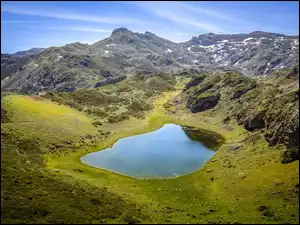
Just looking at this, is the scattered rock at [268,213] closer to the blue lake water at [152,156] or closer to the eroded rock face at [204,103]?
the blue lake water at [152,156]

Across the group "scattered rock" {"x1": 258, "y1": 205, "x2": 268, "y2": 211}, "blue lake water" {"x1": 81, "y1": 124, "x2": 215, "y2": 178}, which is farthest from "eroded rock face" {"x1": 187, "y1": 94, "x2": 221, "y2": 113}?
"scattered rock" {"x1": 258, "y1": 205, "x2": 268, "y2": 211}

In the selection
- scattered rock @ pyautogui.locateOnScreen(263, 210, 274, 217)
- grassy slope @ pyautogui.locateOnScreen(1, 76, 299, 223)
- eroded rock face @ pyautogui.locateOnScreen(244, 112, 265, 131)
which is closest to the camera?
grassy slope @ pyautogui.locateOnScreen(1, 76, 299, 223)

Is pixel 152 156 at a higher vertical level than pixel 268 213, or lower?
higher

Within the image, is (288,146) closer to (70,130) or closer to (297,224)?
(297,224)

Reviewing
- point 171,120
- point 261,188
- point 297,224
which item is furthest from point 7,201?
point 171,120

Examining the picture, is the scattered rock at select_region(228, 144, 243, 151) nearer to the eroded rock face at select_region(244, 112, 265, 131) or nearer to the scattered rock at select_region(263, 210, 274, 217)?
the eroded rock face at select_region(244, 112, 265, 131)

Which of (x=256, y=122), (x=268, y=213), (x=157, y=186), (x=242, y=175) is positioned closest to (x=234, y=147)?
(x=256, y=122)

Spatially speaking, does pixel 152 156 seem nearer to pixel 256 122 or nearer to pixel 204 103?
pixel 256 122
